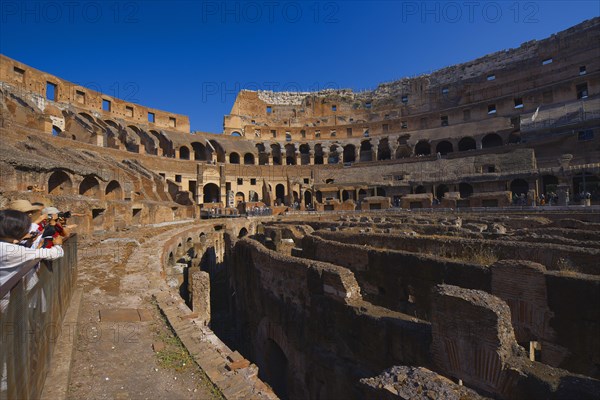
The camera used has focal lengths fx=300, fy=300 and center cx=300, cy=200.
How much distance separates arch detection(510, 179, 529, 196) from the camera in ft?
92.0

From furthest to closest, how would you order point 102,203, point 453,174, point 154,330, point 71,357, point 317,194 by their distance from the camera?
point 317,194 → point 453,174 → point 102,203 → point 154,330 → point 71,357

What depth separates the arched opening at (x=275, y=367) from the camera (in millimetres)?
7809

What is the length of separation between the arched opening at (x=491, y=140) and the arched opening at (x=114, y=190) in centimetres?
4184

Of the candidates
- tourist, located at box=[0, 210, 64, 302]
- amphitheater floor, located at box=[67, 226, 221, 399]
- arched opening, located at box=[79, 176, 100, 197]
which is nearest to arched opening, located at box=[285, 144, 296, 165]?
arched opening, located at box=[79, 176, 100, 197]

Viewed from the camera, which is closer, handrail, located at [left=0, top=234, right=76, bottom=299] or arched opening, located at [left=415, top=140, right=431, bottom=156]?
handrail, located at [left=0, top=234, right=76, bottom=299]

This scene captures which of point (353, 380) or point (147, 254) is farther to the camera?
point (147, 254)

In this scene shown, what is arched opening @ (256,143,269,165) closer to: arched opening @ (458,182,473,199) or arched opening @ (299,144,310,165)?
arched opening @ (299,144,310,165)

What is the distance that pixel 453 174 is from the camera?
1240 inches

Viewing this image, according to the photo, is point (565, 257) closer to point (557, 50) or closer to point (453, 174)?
point (453, 174)

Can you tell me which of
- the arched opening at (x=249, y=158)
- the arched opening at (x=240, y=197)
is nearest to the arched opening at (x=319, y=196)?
the arched opening at (x=240, y=197)

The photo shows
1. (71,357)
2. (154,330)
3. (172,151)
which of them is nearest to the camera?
(71,357)

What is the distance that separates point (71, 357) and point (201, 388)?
5.79 feet

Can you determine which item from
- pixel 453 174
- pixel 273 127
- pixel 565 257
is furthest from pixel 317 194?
pixel 565 257

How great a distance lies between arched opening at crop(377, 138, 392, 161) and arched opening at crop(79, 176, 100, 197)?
124 ft
